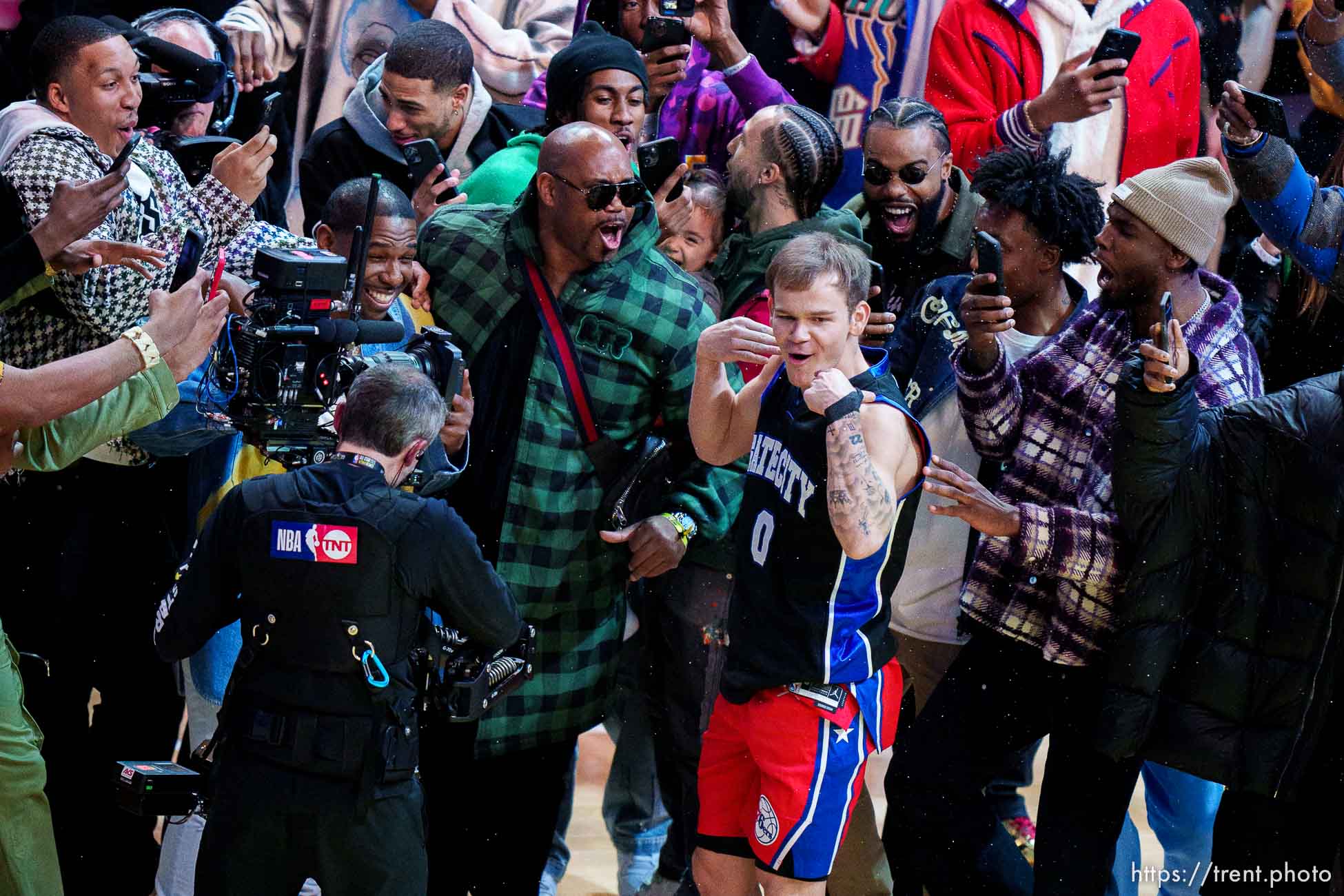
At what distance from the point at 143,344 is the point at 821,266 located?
5.10 ft

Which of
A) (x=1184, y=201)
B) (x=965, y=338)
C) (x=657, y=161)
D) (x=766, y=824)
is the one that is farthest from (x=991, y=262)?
(x=766, y=824)

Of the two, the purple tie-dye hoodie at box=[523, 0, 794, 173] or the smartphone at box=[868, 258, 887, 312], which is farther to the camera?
the purple tie-dye hoodie at box=[523, 0, 794, 173]

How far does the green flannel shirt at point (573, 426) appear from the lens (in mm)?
4336

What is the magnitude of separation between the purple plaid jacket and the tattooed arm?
1.94 feet

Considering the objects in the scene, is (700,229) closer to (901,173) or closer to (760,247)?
(760,247)

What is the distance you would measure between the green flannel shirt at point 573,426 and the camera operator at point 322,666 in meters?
0.72

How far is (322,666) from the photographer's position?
3.50 m

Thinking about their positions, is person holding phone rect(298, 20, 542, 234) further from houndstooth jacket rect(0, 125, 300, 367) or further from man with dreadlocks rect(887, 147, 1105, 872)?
man with dreadlocks rect(887, 147, 1105, 872)

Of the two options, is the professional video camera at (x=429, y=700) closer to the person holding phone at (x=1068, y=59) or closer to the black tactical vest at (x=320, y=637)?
the black tactical vest at (x=320, y=637)

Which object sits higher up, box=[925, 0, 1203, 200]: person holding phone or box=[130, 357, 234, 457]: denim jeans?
box=[925, 0, 1203, 200]: person holding phone

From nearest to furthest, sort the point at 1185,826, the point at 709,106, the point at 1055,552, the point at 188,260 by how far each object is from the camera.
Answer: the point at 188,260 → the point at 1055,552 → the point at 1185,826 → the point at 709,106

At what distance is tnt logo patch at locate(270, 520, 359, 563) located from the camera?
3.50 metres

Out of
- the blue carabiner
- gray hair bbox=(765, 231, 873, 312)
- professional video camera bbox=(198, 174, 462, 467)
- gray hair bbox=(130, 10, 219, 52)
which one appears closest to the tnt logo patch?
the blue carabiner

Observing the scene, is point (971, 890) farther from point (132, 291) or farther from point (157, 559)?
point (132, 291)
